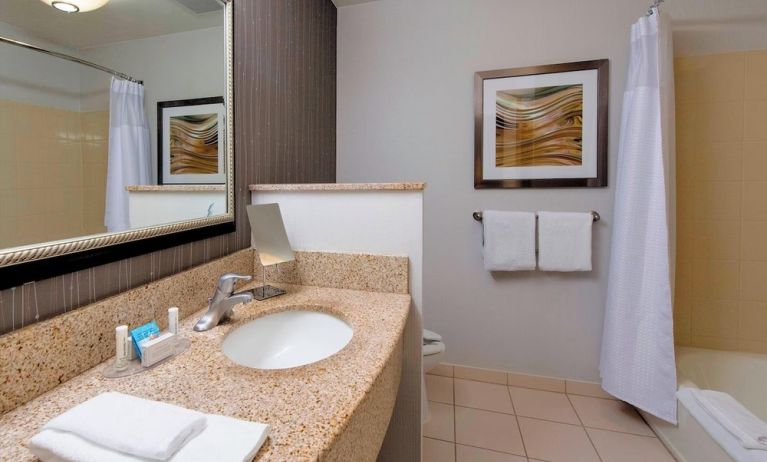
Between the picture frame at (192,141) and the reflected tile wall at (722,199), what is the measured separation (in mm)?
2198

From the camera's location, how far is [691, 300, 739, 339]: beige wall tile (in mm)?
1693

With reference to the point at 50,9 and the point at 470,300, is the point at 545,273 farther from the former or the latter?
the point at 50,9

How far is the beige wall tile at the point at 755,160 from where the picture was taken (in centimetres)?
161

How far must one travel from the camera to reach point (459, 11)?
1.87 m

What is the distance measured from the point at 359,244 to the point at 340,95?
1.35 metres

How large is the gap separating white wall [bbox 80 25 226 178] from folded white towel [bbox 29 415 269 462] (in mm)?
621

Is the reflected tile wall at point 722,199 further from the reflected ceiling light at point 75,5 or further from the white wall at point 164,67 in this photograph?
the reflected ceiling light at point 75,5

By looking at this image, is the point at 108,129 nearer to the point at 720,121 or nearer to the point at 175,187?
the point at 175,187

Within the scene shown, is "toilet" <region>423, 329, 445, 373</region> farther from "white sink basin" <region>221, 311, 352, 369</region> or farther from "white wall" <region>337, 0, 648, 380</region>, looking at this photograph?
"white sink basin" <region>221, 311, 352, 369</region>

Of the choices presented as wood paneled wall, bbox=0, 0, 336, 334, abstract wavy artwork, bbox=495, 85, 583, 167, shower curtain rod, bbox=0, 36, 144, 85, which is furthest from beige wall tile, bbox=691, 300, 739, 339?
shower curtain rod, bbox=0, 36, 144, 85

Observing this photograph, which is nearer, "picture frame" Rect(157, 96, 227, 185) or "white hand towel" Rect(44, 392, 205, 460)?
"white hand towel" Rect(44, 392, 205, 460)

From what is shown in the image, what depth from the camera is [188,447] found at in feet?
1.30

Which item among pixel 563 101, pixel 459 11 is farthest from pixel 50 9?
pixel 563 101

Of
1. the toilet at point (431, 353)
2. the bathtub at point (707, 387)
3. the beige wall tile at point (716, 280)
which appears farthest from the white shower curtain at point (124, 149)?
the beige wall tile at point (716, 280)
